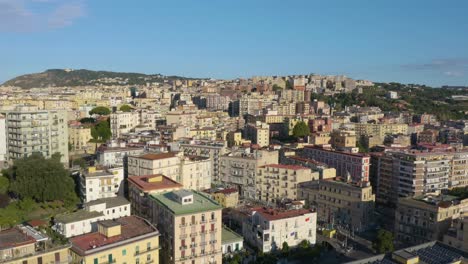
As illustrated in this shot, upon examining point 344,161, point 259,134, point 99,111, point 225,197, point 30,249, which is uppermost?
point 99,111

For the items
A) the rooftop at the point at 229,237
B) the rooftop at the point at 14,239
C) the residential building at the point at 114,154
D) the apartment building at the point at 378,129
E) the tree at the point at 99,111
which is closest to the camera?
the rooftop at the point at 14,239

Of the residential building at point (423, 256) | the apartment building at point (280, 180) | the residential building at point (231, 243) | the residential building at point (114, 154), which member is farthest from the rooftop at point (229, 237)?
the residential building at point (114, 154)

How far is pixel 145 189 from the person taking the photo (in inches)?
853

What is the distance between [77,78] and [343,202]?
119336 mm

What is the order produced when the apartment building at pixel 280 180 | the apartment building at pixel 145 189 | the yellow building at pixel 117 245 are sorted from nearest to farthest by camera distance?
the yellow building at pixel 117 245, the apartment building at pixel 145 189, the apartment building at pixel 280 180

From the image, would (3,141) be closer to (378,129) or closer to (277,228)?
(277,228)

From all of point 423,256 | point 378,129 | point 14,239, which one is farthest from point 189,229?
point 378,129

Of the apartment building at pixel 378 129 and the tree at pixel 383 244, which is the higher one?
the apartment building at pixel 378 129

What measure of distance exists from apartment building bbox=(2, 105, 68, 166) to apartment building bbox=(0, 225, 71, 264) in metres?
18.8

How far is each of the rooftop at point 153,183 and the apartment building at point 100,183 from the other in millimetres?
1832

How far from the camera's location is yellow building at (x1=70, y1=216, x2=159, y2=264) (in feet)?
50.0

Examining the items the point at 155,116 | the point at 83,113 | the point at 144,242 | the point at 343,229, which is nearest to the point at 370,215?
the point at 343,229

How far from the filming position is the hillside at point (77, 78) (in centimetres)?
12525

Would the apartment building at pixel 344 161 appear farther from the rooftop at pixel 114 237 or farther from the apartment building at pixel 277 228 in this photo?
the rooftop at pixel 114 237
